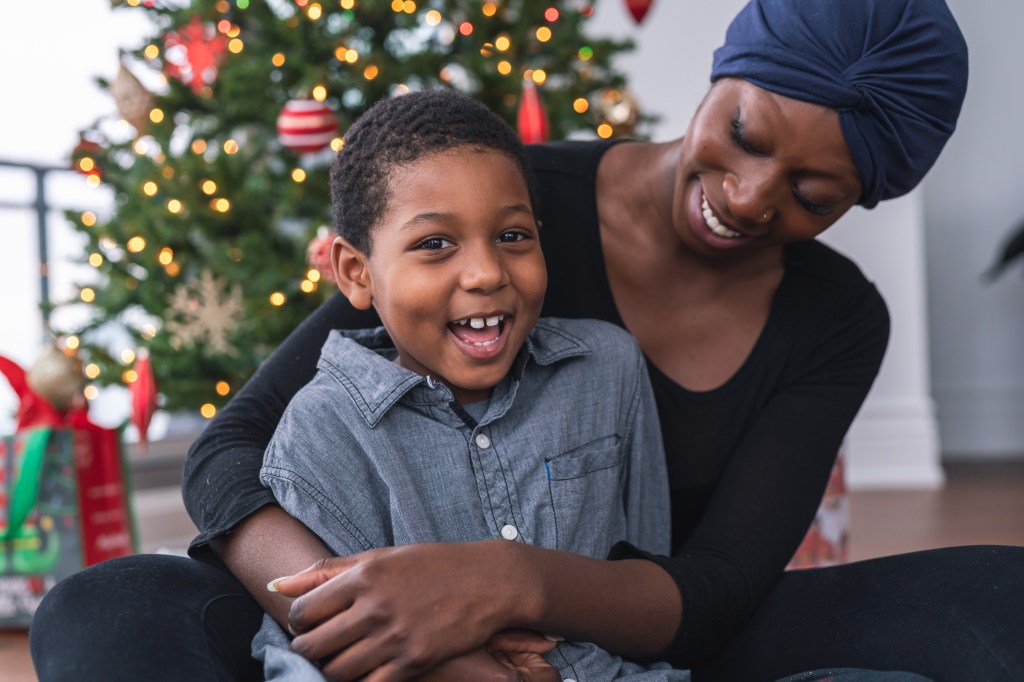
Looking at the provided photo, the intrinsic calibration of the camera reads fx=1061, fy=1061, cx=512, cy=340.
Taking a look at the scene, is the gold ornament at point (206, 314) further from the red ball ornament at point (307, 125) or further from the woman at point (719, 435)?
the woman at point (719, 435)

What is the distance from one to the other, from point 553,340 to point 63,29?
307cm

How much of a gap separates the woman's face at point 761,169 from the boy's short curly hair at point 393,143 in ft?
0.73

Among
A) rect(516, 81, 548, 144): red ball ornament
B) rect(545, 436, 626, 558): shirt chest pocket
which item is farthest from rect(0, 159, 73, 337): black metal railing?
rect(545, 436, 626, 558): shirt chest pocket

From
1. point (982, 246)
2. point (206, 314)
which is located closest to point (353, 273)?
point (206, 314)

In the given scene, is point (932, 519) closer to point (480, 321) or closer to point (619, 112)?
point (619, 112)

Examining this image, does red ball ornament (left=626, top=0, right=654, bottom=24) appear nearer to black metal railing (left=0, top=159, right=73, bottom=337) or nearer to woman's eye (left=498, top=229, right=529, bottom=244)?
black metal railing (left=0, top=159, right=73, bottom=337)

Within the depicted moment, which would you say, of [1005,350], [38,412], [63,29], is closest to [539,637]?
[38,412]

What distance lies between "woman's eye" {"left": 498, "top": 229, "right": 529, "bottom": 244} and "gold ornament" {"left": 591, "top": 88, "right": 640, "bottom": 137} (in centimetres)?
202

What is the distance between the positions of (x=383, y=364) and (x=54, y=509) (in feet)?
5.20

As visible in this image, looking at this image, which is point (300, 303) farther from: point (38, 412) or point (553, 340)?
point (553, 340)

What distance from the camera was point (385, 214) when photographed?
1.08 m

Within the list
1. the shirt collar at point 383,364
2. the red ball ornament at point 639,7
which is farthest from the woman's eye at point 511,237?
the red ball ornament at point 639,7

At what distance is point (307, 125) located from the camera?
2531 millimetres

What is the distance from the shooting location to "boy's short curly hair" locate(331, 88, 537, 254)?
1075 mm
